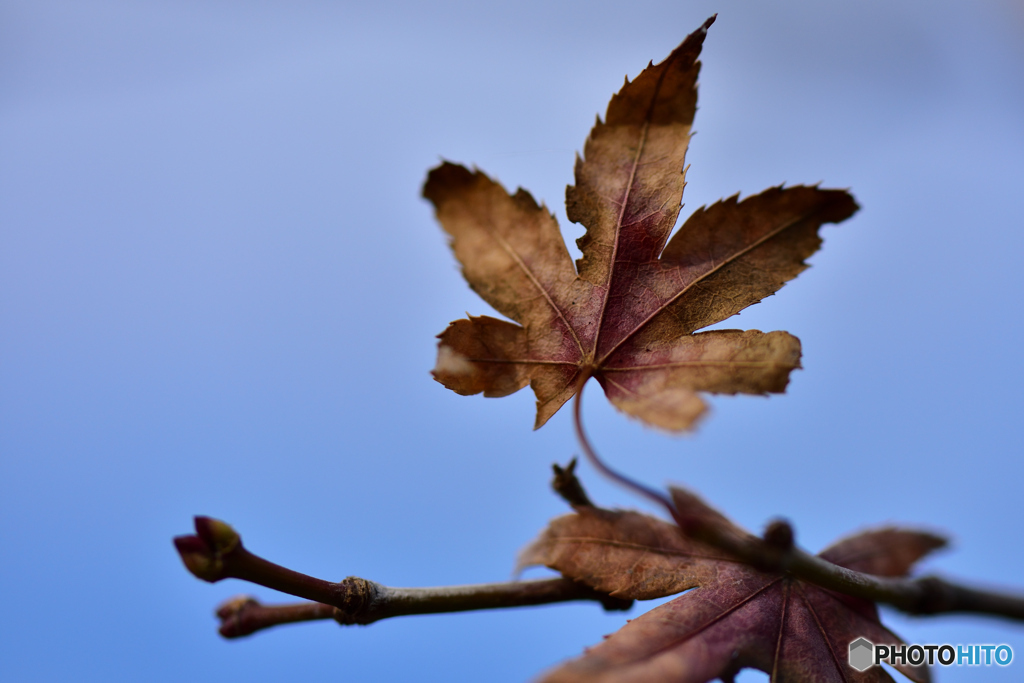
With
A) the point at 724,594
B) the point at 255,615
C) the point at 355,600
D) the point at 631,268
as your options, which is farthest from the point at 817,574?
the point at 255,615

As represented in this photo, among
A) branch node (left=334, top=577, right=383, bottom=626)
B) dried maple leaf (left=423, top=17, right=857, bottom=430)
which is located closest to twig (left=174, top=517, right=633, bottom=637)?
branch node (left=334, top=577, right=383, bottom=626)

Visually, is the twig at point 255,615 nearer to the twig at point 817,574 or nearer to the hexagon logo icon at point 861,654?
the twig at point 817,574

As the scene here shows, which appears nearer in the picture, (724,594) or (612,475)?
(612,475)

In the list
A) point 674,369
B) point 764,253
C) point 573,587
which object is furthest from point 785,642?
point 764,253

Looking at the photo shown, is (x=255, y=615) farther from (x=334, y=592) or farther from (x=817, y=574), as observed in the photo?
(x=817, y=574)

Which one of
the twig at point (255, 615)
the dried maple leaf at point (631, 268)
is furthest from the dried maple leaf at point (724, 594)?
the twig at point (255, 615)

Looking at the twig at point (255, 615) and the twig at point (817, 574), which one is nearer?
the twig at point (817, 574)
